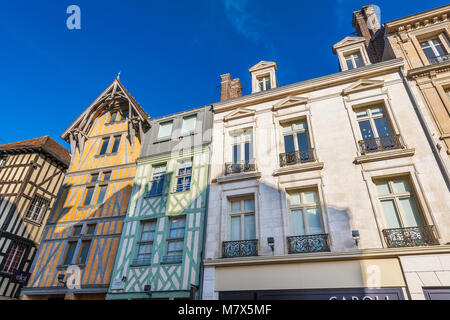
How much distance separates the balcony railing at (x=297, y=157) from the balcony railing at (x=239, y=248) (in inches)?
117

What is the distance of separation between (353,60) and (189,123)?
778 cm

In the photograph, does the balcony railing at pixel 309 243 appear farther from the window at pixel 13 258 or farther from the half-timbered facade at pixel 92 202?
the window at pixel 13 258

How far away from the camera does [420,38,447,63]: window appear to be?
1038 cm

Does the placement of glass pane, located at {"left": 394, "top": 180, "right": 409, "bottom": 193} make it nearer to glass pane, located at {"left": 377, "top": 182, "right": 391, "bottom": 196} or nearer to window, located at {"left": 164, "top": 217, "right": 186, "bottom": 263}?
glass pane, located at {"left": 377, "top": 182, "right": 391, "bottom": 196}

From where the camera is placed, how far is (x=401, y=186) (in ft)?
27.8

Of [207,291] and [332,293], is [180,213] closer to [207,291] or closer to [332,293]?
[207,291]

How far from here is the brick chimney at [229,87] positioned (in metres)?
13.7

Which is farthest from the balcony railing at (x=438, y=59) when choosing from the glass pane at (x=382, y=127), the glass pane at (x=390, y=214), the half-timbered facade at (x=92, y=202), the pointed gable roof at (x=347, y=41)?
the half-timbered facade at (x=92, y=202)

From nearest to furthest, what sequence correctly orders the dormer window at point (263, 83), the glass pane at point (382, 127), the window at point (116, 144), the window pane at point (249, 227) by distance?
the window pane at point (249, 227) → the glass pane at point (382, 127) → the dormer window at point (263, 83) → the window at point (116, 144)

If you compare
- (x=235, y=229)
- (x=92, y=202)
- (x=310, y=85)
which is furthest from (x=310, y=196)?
(x=92, y=202)

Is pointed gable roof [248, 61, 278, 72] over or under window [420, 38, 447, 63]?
over

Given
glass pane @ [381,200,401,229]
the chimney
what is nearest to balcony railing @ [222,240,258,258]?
glass pane @ [381,200,401,229]

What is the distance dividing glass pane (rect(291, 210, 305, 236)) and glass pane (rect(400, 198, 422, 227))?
285 cm
